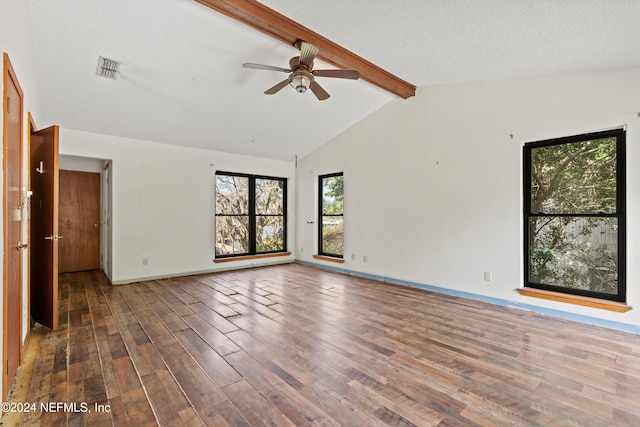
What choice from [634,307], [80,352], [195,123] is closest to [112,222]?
[195,123]

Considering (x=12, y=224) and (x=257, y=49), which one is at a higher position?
(x=257, y=49)

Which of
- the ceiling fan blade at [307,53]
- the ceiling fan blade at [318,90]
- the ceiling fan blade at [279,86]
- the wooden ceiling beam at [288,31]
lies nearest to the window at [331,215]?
the wooden ceiling beam at [288,31]

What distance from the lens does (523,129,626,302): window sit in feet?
10.2

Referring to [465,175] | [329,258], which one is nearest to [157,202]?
[329,258]

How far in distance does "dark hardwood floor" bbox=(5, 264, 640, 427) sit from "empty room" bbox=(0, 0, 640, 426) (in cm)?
2

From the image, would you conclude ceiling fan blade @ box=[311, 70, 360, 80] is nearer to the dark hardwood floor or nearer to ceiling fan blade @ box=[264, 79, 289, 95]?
ceiling fan blade @ box=[264, 79, 289, 95]

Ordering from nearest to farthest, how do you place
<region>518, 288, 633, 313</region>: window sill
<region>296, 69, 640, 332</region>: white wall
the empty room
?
1. the empty room
2. <region>518, 288, 633, 313</region>: window sill
3. <region>296, 69, 640, 332</region>: white wall

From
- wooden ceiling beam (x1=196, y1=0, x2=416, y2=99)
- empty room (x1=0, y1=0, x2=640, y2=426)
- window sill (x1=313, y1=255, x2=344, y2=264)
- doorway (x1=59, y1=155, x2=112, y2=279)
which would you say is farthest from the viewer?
window sill (x1=313, y1=255, x2=344, y2=264)

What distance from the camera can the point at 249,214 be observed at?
21.0 ft

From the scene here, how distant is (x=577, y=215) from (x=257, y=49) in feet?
13.1

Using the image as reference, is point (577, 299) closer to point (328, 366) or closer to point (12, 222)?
point (328, 366)

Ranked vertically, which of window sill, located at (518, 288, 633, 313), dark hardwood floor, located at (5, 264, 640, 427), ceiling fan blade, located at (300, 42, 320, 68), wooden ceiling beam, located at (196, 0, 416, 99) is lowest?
dark hardwood floor, located at (5, 264, 640, 427)

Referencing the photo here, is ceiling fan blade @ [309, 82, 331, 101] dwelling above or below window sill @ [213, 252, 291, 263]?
above

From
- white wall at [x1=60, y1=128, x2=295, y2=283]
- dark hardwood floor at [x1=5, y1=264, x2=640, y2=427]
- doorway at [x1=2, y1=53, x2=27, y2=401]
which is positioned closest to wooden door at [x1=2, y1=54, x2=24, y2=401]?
doorway at [x1=2, y1=53, x2=27, y2=401]
